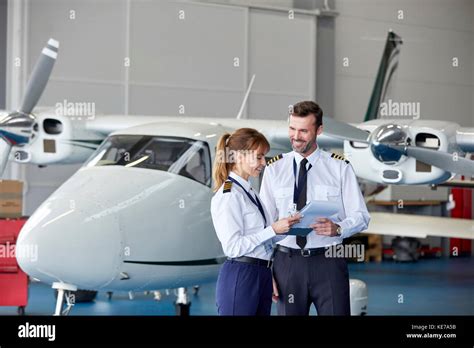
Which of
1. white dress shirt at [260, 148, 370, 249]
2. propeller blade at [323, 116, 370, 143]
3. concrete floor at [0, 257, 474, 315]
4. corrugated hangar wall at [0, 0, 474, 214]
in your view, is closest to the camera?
white dress shirt at [260, 148, 370, 249]

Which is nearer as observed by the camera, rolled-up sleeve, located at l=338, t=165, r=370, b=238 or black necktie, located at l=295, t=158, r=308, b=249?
rolled-up sleeve, located at l=338, t=165, r=370, b=238

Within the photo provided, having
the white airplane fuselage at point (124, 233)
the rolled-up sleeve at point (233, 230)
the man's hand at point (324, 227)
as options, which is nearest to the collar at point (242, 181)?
the rolled-up sleeve at point (233, 230)

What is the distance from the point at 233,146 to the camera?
4.20 metres

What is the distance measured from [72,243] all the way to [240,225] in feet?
8.43

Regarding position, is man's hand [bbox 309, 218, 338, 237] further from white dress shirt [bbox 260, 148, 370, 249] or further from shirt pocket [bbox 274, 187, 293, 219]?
shirt pocket [bbox 274, 187, 293, 219]

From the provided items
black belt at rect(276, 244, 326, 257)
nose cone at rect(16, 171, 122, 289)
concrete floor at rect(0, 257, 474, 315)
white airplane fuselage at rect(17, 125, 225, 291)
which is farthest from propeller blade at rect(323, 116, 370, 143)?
black belt at rect(276, 244, 326, 257)

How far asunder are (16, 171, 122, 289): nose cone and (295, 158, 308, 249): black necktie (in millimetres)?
2469

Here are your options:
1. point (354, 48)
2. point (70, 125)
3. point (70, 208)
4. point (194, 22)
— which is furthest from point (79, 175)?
point (354, 48)

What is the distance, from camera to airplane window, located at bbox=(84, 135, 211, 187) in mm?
7453

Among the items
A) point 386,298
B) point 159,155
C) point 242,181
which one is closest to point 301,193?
point 242,181

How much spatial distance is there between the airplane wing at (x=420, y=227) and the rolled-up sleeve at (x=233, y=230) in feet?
34.2

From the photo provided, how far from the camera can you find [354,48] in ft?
55.7

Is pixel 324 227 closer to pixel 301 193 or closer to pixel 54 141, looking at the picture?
pixel 301 193

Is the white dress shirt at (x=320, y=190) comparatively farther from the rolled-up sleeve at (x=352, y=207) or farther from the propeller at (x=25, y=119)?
the propeller at (x=25, y=119)
